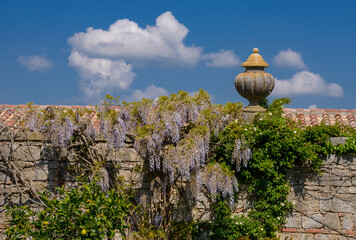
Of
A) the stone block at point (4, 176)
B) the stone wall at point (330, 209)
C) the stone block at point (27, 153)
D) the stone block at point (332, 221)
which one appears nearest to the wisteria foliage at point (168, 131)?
the stone block at point (27, 153)

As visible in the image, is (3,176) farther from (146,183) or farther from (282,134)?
(282,134)

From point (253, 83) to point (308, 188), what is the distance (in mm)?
2285

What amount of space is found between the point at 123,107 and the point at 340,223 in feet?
15.1

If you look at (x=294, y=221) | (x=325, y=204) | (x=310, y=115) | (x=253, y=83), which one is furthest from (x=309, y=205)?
(x=310, y=115)

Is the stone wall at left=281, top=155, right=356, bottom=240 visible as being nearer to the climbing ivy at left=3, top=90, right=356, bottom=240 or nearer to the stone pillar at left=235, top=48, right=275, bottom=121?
the climbing ivy at left=3, top=90, right=356, bottom=240

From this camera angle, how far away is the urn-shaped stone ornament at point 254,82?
9297 millimetres

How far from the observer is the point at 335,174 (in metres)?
8.81

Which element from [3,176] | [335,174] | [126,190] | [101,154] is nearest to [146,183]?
[126,190]

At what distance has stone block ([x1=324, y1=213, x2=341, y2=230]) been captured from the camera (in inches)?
345

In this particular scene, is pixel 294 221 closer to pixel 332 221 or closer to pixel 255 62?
pixel 332 221

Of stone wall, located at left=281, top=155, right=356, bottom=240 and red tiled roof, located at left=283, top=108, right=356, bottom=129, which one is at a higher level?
red tiled roof, located at left=283, top=108, right=356, bottom=129

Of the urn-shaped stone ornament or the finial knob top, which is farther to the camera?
the finial knob top

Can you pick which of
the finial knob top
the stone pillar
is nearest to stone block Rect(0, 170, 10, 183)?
the stone pillar

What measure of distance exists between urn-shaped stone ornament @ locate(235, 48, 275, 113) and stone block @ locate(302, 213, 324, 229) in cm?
223
